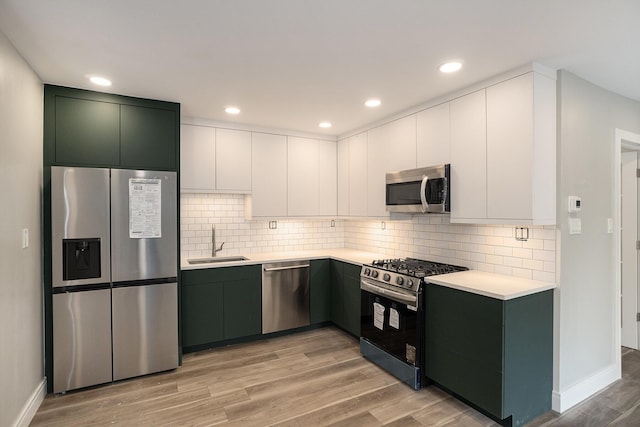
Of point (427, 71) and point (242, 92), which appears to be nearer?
point (427, 71)

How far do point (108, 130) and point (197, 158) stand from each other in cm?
91

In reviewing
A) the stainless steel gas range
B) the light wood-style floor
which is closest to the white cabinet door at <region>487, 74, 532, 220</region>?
the stainless steel gas range

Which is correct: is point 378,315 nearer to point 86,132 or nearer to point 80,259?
point 80,259

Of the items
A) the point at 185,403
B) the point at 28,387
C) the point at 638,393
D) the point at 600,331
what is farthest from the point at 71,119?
the point at 638,393

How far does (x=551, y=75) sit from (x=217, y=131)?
10.3ft

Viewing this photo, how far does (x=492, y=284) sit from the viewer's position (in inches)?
96.2

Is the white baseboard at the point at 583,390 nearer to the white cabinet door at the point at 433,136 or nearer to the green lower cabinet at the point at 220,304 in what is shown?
the white cabinet door at the point at 433,136

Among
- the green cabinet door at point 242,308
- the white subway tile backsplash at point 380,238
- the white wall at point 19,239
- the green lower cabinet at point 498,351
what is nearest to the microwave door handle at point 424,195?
the white subway tile backsplash at point 380,238

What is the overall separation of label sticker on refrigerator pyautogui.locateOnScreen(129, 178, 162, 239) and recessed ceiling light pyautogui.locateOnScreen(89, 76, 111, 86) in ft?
2.58

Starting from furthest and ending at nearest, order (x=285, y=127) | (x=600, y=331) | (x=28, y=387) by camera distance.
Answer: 1. (x=285, y=127)
2. (x=600, y=331)
3. (x=28, y=387)

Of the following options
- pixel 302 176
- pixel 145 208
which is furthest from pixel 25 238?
pixel 302 176

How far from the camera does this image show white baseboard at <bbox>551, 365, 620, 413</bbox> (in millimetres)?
2404

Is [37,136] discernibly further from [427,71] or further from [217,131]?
[427,71]

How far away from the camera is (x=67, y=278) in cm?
265
